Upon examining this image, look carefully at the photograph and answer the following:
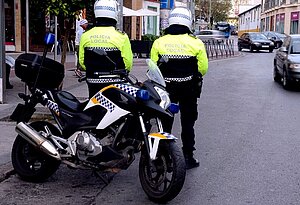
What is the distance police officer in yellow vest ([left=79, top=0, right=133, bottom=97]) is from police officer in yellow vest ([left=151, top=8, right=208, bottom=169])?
43 centimetres

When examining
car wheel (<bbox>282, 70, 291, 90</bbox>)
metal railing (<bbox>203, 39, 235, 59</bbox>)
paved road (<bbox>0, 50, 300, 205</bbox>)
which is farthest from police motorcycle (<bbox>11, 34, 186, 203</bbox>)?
metal railing (<bbox>203, 39, 235, 59</bbox>)

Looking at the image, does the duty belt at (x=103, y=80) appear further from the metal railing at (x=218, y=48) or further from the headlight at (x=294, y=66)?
the metal railing at (x=218, y=48)

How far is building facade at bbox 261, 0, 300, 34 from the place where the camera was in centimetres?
5950

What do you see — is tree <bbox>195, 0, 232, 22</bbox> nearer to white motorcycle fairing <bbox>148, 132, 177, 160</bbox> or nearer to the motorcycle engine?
the motorcycle engine

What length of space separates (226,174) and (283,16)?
6006cm

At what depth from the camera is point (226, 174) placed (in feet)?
21.4

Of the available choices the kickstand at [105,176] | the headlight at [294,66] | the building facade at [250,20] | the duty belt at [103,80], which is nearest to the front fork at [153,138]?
the kickstand at [105,176]

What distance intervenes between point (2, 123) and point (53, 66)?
3.29 m

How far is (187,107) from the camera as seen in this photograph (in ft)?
21.8

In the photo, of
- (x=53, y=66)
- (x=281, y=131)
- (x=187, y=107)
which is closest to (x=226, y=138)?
(x=281, y=131)

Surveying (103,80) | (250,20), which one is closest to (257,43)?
(103,80)

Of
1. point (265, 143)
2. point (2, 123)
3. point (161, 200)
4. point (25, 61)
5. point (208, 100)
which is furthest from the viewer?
point (208, 100)

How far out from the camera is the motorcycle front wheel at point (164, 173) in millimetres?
5043

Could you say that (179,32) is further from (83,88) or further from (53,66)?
(83,88)
